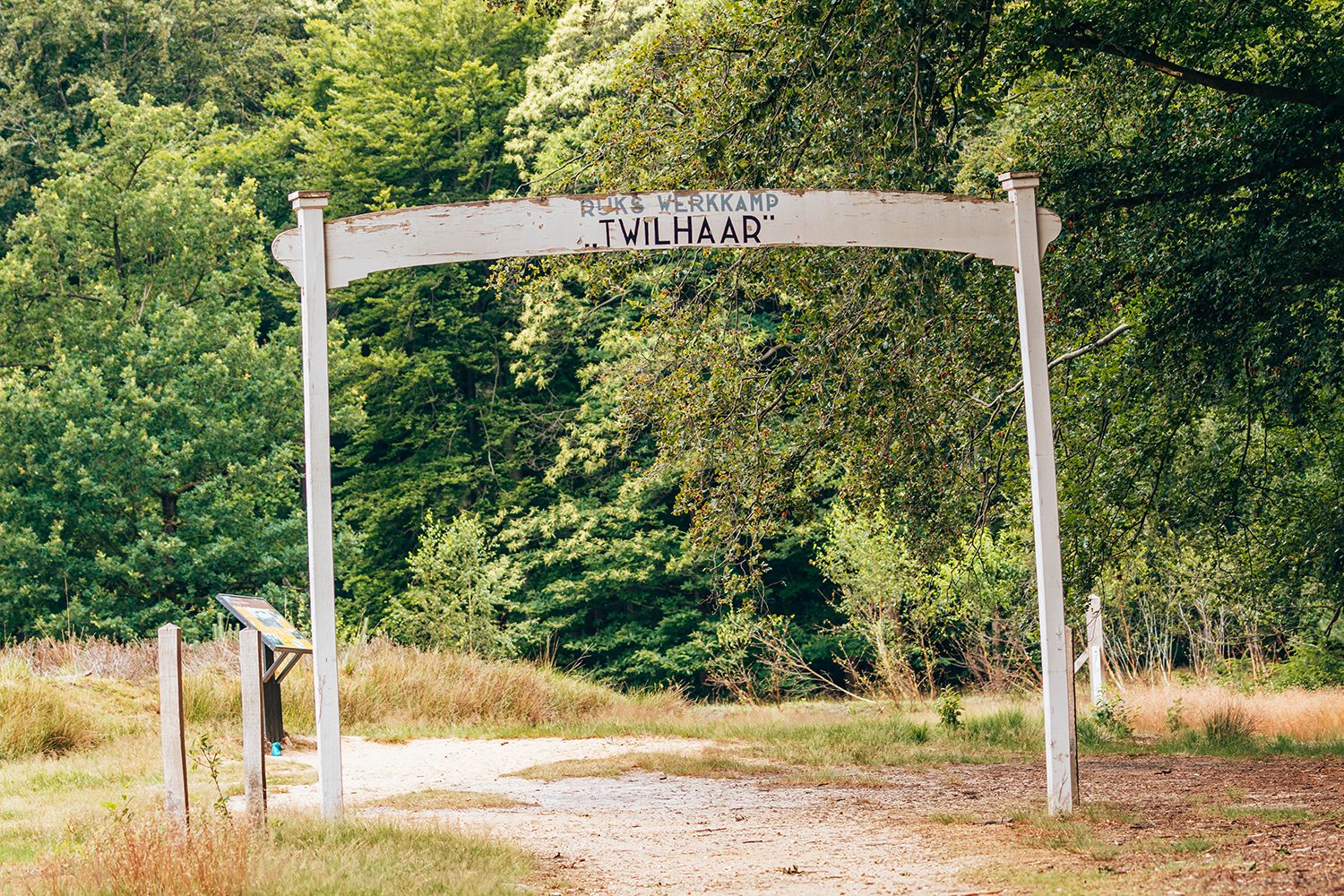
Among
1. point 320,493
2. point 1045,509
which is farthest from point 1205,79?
point 320,493

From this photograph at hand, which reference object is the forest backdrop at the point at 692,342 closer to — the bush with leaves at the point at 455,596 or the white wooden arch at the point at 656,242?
the bush with leaves at the point at 455,596

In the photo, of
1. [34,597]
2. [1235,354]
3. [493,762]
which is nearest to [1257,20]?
A: [1235,354]

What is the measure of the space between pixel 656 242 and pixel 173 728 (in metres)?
3.59

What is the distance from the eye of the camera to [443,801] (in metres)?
10.2

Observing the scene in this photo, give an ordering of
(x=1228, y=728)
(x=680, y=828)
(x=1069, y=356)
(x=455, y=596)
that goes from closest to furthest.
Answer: (x=680, y=828) → (x=1069, y=356) → (x=1228, y=728) → (x=455, y=596)

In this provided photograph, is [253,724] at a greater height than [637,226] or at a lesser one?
lesser

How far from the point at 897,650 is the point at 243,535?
52.2 feet

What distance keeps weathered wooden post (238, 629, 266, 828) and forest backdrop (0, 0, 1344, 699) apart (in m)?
5.27

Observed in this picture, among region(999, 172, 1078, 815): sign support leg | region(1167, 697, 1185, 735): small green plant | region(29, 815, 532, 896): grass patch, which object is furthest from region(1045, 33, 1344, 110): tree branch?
region(29, 815, 532, 896): grass patch

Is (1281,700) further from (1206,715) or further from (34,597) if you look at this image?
(34,597)

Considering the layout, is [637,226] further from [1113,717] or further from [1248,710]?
[1248,710]

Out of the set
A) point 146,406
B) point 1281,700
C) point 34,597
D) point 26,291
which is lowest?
point 1281,700

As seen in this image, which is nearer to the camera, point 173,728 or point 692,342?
point 173,728

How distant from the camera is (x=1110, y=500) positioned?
12758 millimetres
